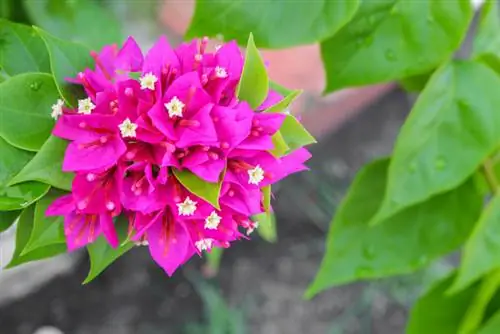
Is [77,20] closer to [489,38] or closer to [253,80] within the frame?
[253,80]

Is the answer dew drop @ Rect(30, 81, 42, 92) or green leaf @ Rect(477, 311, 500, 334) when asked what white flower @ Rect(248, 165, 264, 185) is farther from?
green leaf @ Rect(477, 311, 500, 334)

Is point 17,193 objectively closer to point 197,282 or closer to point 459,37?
point 459,37

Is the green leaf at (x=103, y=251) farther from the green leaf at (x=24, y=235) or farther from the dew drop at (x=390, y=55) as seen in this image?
the dew drop at (x=390, y=55)

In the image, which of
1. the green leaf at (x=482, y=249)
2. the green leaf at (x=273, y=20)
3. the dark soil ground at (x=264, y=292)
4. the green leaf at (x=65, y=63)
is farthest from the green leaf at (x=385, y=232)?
the dark soil ground at (x=264, y=292)

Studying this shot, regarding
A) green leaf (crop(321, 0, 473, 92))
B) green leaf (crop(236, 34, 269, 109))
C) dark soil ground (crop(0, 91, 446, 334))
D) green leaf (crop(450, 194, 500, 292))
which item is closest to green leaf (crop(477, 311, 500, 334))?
green leaf (crop(450, 194, 500, 292))

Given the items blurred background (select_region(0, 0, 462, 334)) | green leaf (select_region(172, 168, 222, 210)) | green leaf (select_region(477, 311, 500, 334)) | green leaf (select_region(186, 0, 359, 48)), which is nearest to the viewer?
green leaf (select_region(172, 168, 222, 210))

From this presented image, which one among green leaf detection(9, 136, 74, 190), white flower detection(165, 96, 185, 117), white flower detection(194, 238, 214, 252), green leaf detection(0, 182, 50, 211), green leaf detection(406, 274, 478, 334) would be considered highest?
white flower detection(165, 96, 185, 117)

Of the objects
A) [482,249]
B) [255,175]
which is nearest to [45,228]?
[255,175]
